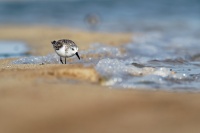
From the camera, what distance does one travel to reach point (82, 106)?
451 cm

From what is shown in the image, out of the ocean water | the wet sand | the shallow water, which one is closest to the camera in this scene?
the wet sand

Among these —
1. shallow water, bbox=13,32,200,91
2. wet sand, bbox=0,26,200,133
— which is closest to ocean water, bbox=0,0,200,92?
shallow water, bbox=13,32,200,91

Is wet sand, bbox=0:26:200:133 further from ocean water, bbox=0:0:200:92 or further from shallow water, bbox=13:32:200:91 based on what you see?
ocean water, bbox=0:0:200:92

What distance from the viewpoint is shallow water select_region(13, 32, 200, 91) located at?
18.8ft

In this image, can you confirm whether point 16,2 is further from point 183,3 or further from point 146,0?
point 183,3

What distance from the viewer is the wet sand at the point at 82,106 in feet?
13.4

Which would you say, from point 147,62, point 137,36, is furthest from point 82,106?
point 137,36

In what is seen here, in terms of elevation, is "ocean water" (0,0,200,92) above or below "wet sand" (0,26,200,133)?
above

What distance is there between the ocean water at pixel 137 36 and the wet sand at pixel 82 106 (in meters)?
0.49

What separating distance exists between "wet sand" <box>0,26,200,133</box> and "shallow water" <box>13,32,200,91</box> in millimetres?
346

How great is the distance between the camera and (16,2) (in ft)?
82.7

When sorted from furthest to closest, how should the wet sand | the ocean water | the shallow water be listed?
the ocean water, the shallow water, the wet sand

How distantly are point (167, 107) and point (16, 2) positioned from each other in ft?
70.8

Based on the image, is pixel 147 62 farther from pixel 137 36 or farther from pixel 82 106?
pixel 137 36
